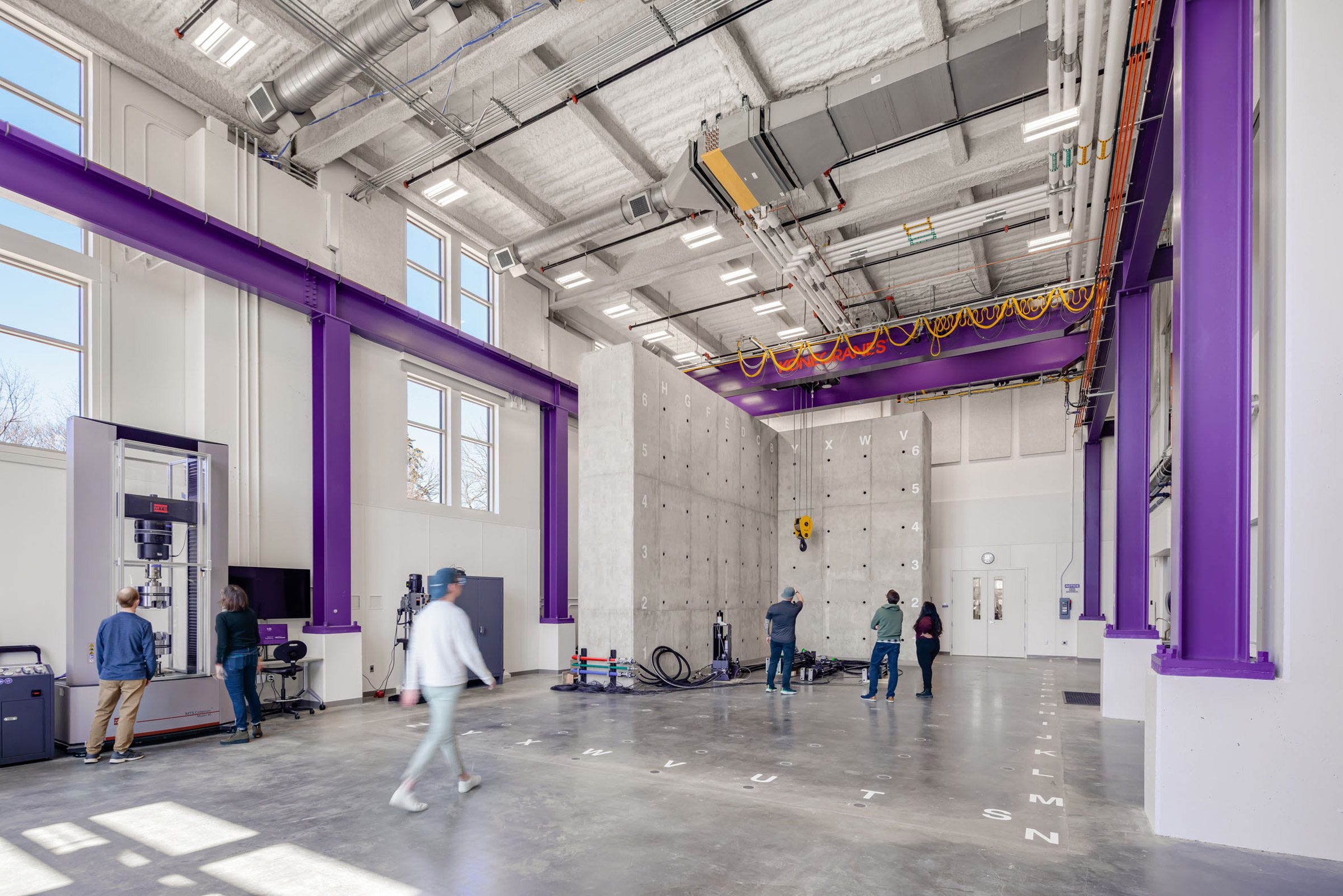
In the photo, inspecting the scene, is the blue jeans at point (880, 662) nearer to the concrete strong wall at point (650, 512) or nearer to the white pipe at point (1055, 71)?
the concrete strong wall at point (650, 512)

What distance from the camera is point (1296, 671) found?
178 inches

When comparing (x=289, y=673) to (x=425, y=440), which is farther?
(x=425, y=440)

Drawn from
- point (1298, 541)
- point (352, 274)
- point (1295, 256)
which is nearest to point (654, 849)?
point (1298, 541)

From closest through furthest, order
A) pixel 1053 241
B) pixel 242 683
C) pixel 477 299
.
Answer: pixel 242 683 → pixel 1053 241 → pixel 477 299

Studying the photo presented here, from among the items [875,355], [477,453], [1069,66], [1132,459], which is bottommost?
[1132,459]

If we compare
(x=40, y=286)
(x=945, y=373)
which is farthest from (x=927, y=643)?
(x=40, y=286)

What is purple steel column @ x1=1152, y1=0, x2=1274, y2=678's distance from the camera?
4828 millimetres

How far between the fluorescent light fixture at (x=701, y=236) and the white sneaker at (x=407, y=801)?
8.74m

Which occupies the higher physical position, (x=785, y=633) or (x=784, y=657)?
(x=785, y=633)

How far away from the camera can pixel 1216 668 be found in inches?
186

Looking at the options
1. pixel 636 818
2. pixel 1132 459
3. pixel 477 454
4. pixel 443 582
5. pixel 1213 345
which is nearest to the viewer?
pixel 1213 345

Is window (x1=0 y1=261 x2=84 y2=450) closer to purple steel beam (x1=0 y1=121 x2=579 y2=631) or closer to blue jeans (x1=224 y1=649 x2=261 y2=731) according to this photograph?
purple steel beam (x1=0 y1=121 x2=579 y2=631)

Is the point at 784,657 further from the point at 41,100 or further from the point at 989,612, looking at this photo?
the point at 41,100

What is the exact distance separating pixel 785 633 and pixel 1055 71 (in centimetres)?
790
